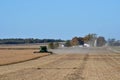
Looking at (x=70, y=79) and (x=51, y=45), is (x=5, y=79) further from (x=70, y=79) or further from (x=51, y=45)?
(x=51, y=45)

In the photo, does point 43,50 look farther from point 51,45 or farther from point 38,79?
point 38,79

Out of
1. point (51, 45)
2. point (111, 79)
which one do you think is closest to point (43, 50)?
point (51, 45)

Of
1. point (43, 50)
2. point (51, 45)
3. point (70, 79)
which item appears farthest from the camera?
point (51, 45)

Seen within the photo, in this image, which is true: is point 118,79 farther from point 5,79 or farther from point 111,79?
point 5,79

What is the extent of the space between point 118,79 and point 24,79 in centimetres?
544

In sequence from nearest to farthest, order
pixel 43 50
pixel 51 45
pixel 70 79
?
pixel 70 79, pixel 43 50, pixel 51 45

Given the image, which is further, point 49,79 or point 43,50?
point 43,50

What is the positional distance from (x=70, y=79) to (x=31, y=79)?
7.48ft

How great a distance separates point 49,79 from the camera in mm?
23406

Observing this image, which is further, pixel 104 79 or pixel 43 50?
pixel 43 50

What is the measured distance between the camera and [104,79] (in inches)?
932

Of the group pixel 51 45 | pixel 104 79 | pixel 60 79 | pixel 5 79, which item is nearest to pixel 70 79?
pixel 60 79

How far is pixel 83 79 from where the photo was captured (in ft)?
76.4

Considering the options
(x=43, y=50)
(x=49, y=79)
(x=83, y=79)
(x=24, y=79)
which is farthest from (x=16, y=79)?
(x=43, y=50)
